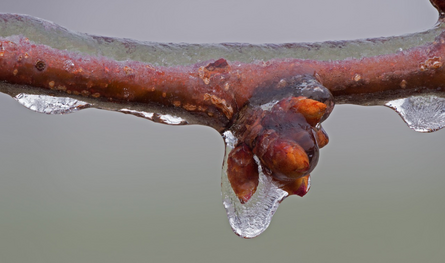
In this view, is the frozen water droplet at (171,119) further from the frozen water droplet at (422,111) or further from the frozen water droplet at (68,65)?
the frozen water droplet at (422,111)

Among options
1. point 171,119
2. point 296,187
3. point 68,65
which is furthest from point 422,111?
point 68,65

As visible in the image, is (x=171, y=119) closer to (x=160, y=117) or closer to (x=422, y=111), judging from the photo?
(x=160, y=117)

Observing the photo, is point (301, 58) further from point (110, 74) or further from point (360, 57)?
point (110, 74)

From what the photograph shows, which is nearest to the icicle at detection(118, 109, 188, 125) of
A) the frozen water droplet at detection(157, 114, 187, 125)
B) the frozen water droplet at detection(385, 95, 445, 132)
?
the frozen water droplet at detection(157, 114, 187, 125)

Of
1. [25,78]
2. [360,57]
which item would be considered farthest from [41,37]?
[360,57]

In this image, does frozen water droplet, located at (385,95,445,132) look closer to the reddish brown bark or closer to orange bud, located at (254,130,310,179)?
the reddish brown bark

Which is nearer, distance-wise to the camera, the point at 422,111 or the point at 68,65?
the point at 68,65
